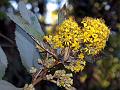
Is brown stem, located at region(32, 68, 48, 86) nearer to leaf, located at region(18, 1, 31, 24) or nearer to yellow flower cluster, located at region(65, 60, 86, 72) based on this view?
yellow flower cluster, located at region(65, 60, 86, 72)

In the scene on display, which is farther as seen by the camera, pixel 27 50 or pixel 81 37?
pixel 27 50

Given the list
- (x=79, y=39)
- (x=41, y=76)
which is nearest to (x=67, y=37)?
(x=79, y=39)

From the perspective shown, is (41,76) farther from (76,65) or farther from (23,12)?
(23,12)

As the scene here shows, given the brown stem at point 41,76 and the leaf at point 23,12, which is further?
the leaf at point 23,12

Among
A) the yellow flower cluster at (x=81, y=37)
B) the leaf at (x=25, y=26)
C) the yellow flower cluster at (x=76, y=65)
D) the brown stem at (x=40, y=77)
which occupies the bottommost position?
the brown stem at (x=40, y=77)

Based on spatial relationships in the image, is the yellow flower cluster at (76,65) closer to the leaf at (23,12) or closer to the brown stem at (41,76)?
the brown stem at (41,76)

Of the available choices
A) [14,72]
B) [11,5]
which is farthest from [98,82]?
[11,5]

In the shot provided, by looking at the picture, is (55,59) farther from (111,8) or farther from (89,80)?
(89,80)

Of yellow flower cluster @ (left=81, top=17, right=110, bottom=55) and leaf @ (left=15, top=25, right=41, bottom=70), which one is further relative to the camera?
leaf @ (left=15, top=25, right=41, bottom=70)

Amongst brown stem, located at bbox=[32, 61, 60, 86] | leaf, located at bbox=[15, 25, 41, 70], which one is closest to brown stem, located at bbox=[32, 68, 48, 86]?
brown stem, located at bbox=[32, 61, 60, 86]

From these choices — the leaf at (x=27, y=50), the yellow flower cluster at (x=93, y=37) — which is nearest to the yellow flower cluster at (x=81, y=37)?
the yellow flower cluster at (x=93, y=37)
